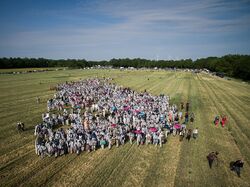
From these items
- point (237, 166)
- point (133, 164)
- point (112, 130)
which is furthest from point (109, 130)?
point (237, 166)

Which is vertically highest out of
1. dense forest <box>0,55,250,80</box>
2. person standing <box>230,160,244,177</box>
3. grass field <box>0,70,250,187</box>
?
A: dense forest <box>0,55,250,80</box>

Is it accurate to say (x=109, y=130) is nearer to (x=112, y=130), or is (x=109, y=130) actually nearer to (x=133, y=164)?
(x=112, y=130)

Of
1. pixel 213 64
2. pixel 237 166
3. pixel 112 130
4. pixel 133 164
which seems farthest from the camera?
pixel 213 64

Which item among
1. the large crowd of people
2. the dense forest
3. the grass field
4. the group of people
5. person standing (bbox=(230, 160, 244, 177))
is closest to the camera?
the grass field

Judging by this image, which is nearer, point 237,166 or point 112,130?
point 237,166

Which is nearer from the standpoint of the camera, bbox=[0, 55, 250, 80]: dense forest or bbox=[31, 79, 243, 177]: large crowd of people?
bbox=[31, 79, 243, 177]: large crowd of people

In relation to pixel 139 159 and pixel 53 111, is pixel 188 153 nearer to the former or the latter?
pixel 139 159

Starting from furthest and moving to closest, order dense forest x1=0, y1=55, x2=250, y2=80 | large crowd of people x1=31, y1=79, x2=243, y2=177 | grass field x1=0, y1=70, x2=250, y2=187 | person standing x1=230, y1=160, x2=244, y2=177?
dense forest x1=0, y1=55, x2=250, y2=80 → large crowd of people x1=31, y1=79, x2=243, y2=177 → person standing x1=230, y1=160, x2=244, y2=177 → grass field x1=0, y1=70, x2=250, y2=187

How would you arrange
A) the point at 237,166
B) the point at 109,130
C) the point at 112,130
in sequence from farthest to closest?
the point at 112,130 < the point at 109,130 < the point at 237,166

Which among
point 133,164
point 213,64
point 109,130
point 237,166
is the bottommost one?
point 133,164

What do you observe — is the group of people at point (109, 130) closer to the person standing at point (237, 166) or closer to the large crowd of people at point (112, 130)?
the large crowd of people at point (112, 130)

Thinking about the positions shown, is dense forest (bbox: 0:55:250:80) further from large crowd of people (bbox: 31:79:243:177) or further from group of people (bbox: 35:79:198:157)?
large crowd of people (bbox: 31:79:243:177)

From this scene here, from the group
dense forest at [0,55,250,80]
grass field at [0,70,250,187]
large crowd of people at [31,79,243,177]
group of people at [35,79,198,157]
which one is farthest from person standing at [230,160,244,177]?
dense forest at [0,55,250,80]
